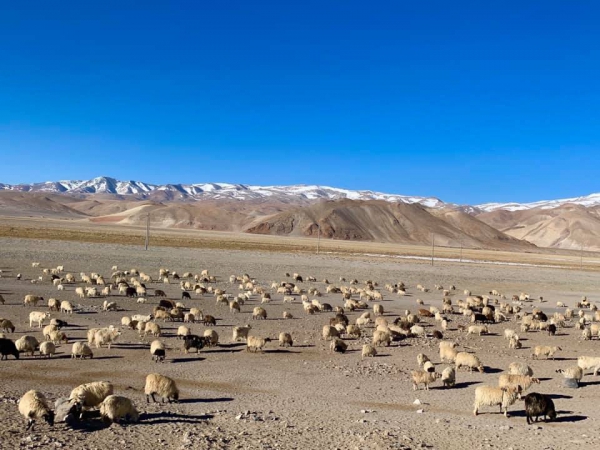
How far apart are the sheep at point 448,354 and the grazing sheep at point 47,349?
11.6 m

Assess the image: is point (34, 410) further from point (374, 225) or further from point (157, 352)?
point (374, 225)

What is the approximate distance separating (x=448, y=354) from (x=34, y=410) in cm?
1209

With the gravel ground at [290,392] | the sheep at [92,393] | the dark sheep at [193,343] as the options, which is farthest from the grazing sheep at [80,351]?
the sheep at [92,393]

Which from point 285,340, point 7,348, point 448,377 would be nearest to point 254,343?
point 285,340

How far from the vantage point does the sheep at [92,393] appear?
34.0ft

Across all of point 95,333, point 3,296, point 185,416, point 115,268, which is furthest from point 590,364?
point 115,268

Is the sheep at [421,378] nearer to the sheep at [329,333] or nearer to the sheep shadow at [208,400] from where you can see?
the sheep shadow at [208,400]

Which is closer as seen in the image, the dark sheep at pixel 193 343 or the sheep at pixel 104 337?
A: the sheep at pixel 104 337

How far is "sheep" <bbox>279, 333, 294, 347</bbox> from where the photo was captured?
746 inches

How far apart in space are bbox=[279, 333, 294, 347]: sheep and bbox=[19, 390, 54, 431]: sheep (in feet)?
32.1

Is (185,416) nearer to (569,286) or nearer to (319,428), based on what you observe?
(319,428)

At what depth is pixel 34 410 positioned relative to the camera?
9734 millimetres

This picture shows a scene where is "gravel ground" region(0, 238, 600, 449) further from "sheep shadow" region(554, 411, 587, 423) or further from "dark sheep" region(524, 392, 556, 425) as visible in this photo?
"dark sheep" region(524, 392, 556, 425)

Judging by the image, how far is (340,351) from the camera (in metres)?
18.7
